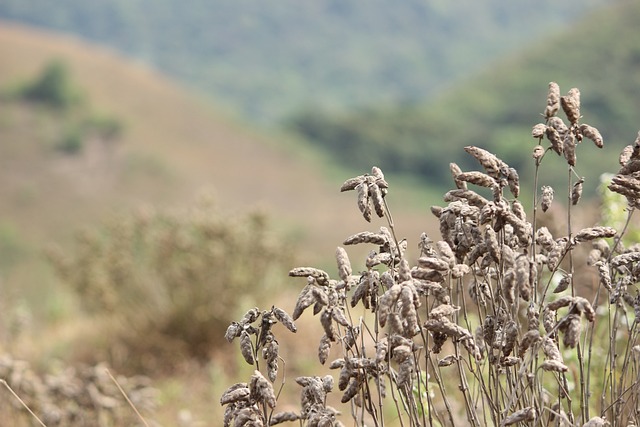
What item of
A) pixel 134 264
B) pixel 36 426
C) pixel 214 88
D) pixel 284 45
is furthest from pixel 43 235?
pixel 284 45

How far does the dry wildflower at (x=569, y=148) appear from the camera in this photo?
175 centimetres

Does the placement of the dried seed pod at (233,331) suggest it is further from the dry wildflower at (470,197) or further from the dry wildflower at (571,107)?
the dry wildflower at (571,107)

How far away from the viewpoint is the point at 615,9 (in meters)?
55.7

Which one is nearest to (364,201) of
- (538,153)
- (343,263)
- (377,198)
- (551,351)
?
(377,198)

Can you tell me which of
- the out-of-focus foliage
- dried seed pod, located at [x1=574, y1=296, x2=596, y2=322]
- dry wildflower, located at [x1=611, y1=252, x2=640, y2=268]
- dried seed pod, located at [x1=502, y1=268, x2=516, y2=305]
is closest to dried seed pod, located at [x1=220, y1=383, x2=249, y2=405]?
dried seed pod, located at [x1=502, y1=268, x2=516, y2=305]

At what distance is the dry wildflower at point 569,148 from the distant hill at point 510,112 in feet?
134

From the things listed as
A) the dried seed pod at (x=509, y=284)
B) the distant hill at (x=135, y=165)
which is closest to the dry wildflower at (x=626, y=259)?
the dried seed pod at (x=509, y=284)

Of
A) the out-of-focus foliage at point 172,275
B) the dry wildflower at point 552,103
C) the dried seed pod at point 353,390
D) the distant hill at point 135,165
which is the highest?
the distant hill at point 135,165

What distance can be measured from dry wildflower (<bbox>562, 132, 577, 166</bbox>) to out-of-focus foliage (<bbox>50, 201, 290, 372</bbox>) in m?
4.42

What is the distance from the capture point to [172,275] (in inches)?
252

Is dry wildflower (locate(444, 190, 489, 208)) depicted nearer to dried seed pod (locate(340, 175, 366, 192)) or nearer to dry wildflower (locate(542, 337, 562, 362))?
dried seed pod (locate(340, 175, 366, 192))

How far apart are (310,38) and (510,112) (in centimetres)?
6905

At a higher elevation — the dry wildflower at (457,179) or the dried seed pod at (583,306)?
the dry wildflower at (457,179)

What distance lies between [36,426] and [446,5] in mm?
133145
